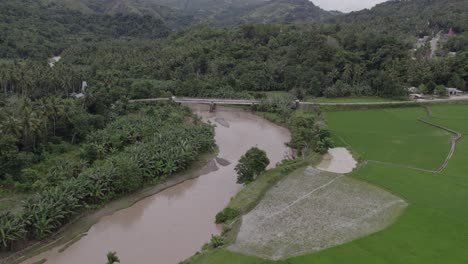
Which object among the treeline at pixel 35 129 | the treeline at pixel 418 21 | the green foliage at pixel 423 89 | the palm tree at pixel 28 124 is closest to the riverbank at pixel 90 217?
the treeline at pixel 35 129

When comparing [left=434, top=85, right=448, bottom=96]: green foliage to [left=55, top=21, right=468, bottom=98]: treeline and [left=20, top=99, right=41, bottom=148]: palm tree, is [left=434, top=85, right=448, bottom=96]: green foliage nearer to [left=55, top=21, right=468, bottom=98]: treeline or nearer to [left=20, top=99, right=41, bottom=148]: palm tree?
[left=55, top=21, right=468, bottom=98]: treeline

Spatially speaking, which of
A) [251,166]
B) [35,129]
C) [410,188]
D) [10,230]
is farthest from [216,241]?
[35,129]

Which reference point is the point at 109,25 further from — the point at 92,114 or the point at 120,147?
the point at 120,147

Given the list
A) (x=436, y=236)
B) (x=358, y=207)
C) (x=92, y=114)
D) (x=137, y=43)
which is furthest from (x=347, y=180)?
(x=137, y=43)

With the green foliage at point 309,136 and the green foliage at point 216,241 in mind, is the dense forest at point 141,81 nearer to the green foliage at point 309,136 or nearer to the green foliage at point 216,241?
the green foliage at point 309,136

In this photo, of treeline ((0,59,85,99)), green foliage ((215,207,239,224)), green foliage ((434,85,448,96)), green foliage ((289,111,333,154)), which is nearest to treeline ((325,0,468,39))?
green foliage ((434,85,448,96))

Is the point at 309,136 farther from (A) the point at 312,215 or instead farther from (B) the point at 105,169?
(B) the point at 105,169
